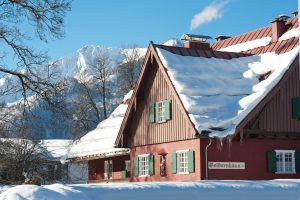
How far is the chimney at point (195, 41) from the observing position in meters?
33.3

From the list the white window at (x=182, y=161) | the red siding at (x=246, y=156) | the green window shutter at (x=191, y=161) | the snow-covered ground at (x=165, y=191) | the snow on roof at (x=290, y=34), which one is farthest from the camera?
the snow on roof at (x=290, y=34)

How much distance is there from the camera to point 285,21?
30062mm

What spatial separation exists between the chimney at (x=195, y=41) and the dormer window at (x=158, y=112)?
6.63 meters

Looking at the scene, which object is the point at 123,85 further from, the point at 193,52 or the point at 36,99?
the point at 36,99

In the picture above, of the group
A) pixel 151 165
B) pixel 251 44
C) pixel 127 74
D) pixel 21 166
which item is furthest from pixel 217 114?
pixel 127 74

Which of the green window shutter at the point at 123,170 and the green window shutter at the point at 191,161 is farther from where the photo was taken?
the green window shutter at the point at 123,170

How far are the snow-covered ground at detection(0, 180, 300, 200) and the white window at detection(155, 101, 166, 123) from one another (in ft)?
49.6

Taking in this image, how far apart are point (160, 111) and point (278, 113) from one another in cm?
550

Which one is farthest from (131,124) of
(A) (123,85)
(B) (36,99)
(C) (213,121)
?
(A) (123,85)

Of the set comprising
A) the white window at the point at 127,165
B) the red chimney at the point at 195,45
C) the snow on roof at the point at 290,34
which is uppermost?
the red chimney at the point at 195,45

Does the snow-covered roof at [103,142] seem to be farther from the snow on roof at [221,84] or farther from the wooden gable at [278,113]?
the wooden gable at [278,113]

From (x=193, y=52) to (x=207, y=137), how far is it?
6.69m

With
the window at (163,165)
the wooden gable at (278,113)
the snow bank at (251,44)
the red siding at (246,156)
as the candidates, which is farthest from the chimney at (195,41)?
the red siding at (246,156)

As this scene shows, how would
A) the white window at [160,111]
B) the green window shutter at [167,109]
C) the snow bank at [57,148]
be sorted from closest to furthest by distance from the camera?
the green window shutter at [167,109] < the white window at [160,111] < the snow bank at [57,148]
